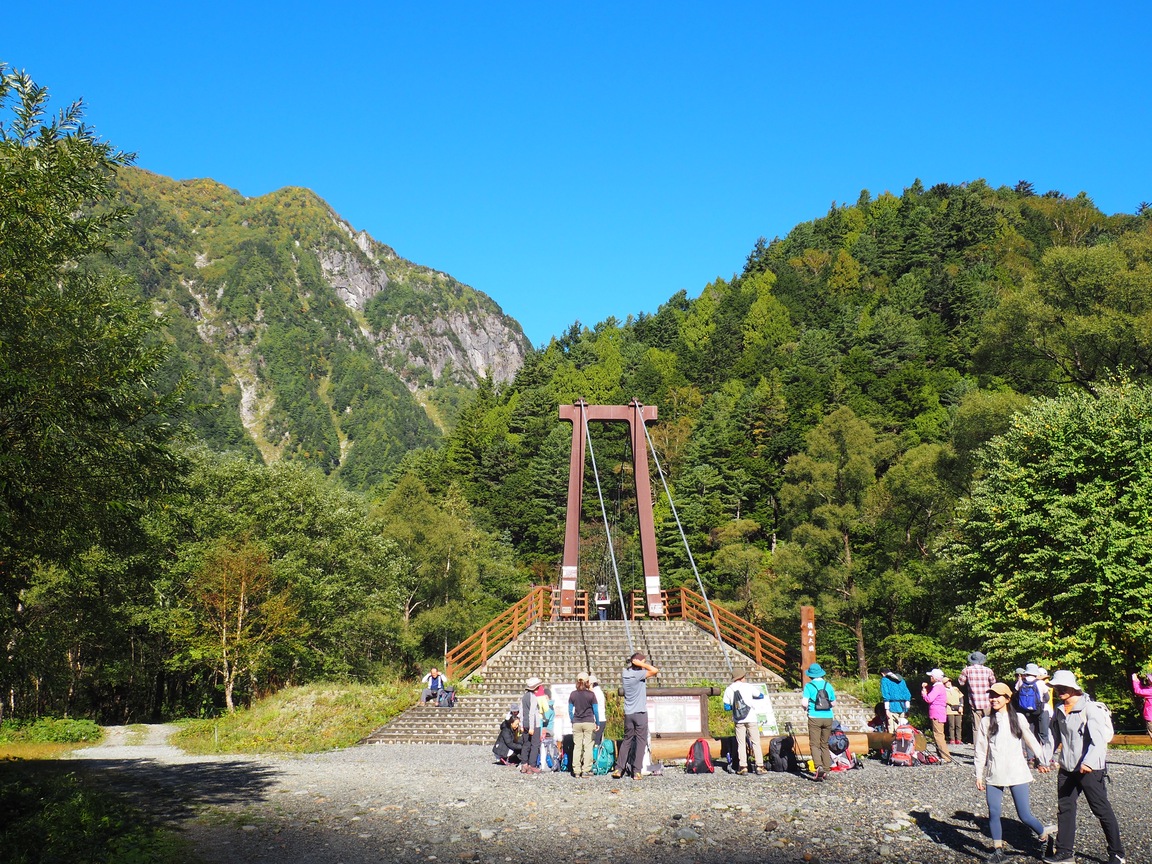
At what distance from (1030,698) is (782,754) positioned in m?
3.23

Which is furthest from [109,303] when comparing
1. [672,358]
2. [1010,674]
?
[672,358]

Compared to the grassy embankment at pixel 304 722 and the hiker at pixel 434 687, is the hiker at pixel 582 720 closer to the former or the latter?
the grassy embankment at pixel 304 722

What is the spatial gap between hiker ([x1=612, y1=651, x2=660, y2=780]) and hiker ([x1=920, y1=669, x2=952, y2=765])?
14.0ft

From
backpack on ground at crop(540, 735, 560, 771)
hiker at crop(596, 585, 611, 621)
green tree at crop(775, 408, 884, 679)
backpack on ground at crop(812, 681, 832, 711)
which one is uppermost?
green tree at crop(775, 408, 884, 679)

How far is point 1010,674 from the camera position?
695 inches

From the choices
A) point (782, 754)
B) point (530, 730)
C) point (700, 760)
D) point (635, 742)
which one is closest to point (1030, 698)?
point (782, 754)

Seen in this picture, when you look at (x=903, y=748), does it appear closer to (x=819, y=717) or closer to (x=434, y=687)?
(x=819, y=717)

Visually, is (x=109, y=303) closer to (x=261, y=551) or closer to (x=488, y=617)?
(x=261, y=551)

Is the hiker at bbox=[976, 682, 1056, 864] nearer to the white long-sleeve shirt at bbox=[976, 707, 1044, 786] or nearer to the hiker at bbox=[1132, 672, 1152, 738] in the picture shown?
the white long-sleeve shirt at bbox=[976, 707, 1044, 786]

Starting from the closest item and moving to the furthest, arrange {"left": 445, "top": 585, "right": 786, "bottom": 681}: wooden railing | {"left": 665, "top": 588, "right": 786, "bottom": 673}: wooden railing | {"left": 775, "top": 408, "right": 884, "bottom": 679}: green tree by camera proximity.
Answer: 1. {"left": 445, "top": 585, "right": 786, "bottom": 681}: wooden railing
2. {"left": 665, "top": 588, "right": 786, "bottom": 673}: wooden railing
3. {"left": 775, "top": 408, "right": 884, "bottom": 679}: green tree

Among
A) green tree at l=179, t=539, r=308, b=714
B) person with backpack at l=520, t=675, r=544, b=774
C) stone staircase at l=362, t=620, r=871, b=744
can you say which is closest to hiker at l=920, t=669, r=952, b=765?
stone staircase at l=362, t=620, r=871, b=744

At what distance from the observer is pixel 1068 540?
56.3 feet

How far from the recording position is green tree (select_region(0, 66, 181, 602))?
7844 mm

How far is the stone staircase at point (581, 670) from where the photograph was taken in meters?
17.4
